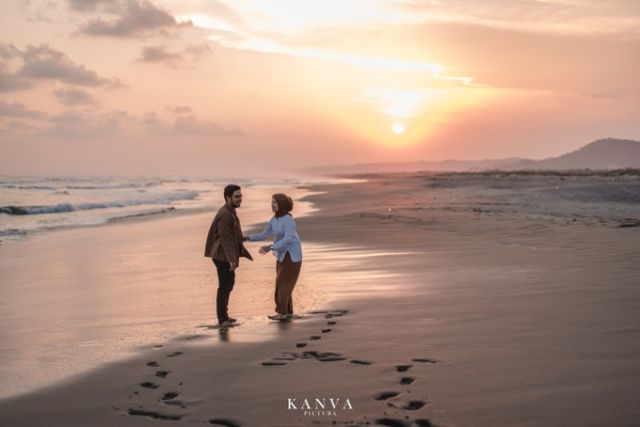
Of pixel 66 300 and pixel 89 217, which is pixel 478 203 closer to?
pixel 89 217

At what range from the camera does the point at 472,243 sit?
15.2 meters

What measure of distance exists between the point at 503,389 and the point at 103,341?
15.0 feet

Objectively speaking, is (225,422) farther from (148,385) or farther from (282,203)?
(282,203)

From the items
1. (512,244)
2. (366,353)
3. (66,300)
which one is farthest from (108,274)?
(512,244)

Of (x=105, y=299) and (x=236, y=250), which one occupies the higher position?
(x=236, y=250)

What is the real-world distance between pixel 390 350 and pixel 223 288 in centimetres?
293

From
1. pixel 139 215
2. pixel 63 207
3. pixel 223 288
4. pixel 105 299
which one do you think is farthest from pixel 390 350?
pixel 63 207

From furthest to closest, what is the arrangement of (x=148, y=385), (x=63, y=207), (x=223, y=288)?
(x=63, y=207), (x=223, y=288), (x=148, y=385)

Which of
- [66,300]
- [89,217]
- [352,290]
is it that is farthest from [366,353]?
[89,217]

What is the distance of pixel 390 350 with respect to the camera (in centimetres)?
597

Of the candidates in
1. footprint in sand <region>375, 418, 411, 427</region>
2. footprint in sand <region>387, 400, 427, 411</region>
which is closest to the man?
footprint in sand <region>387, 400, 427, 411</region>

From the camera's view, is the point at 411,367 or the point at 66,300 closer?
the point at 411,367

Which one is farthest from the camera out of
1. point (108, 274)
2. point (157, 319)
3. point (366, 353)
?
point (108, 274)

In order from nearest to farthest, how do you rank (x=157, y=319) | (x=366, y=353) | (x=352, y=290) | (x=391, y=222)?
(x=366, y=353) < (x=157, y=319) < (x=352, y=290) < (x=391, y=222)
